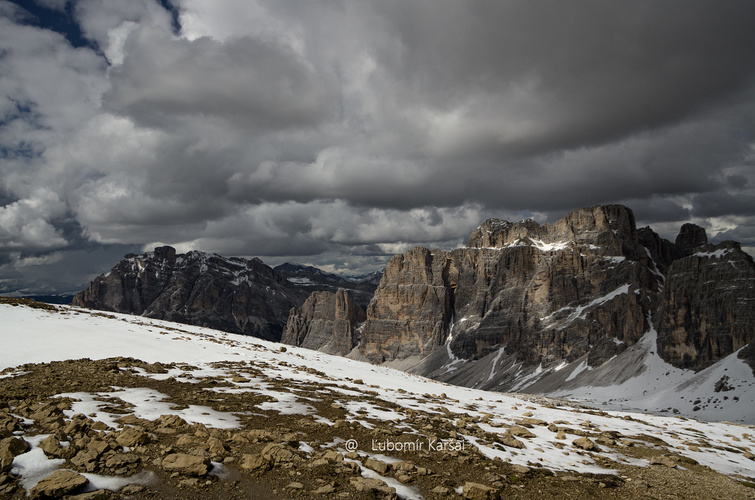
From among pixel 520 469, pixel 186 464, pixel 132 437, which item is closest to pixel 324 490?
pixel 186 464

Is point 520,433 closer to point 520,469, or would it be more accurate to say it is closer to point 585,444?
point 585,444

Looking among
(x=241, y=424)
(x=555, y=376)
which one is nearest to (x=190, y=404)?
(x=241, y=424)

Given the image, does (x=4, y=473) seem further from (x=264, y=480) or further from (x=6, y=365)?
(x=6, y=365)

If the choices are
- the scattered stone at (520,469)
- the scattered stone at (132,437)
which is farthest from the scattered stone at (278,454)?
the scattered stone at (520,469)

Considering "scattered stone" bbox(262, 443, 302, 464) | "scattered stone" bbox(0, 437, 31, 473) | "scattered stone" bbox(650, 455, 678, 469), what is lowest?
"scattered stone" bbox(650, 455, 678, 469)

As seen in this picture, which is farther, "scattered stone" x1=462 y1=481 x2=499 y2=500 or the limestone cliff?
the limestone cliff

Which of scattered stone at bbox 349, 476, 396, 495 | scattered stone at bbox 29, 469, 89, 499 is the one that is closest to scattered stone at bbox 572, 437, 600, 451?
scattered stone at bbox 349, 476, 396, 495

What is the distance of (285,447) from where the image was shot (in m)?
12.5

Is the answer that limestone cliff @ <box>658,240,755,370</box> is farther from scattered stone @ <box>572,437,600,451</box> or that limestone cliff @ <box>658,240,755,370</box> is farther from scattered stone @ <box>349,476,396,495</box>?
scattered stone @ <box>349,476,396,495</box>

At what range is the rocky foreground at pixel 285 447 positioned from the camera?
10.2m

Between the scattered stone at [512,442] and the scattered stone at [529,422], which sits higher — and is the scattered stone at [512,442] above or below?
above

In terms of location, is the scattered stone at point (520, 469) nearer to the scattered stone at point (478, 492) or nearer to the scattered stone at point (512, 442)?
the scattered stone at point (478, 492)

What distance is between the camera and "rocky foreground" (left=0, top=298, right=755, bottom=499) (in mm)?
10211

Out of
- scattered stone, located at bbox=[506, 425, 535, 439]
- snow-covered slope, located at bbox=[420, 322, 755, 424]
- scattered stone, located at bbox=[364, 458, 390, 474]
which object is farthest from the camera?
snow-covered slope, located at bbox=[420, 322, 755, 424]
